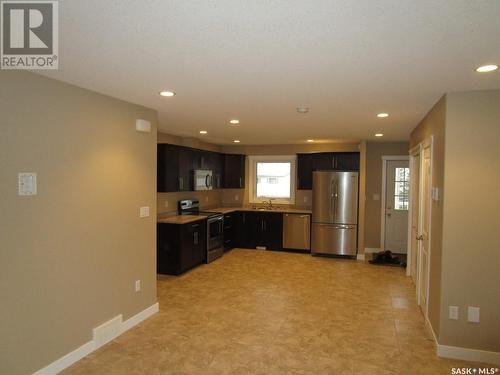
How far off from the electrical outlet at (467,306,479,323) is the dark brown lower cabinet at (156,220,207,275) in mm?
3816

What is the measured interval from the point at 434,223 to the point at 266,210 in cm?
439

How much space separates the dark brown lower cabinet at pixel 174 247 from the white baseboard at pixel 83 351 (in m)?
1.45

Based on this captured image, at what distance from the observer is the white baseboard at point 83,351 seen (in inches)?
106

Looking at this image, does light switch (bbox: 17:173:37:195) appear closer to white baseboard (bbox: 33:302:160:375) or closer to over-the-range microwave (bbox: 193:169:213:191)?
white baseboard (bbox: 33:302:160:375)

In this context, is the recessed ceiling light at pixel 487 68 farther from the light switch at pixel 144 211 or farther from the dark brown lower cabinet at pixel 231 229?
the dark brown lower cabinet at pixel 231 229

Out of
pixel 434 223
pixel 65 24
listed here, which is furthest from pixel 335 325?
pixel 65 24

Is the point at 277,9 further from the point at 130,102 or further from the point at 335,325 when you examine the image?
the point at 335,325

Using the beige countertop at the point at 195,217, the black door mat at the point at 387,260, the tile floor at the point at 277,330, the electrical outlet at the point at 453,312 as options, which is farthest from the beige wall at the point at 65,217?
the black door mat at the point at 387,260

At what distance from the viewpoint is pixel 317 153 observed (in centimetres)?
719

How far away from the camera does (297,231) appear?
23.5ft

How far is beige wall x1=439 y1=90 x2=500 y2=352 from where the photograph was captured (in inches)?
114

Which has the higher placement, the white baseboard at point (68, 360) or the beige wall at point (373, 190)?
the beige wall at point (373, 190)

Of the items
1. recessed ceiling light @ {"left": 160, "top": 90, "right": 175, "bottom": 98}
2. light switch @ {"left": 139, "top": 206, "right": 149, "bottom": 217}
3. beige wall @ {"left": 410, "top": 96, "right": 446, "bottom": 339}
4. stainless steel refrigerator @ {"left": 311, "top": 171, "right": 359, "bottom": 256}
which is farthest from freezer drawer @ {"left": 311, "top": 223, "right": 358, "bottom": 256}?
recessed ceiling light @ {"left": 160, "top": 90, "right": 175, "bottom": 98}
